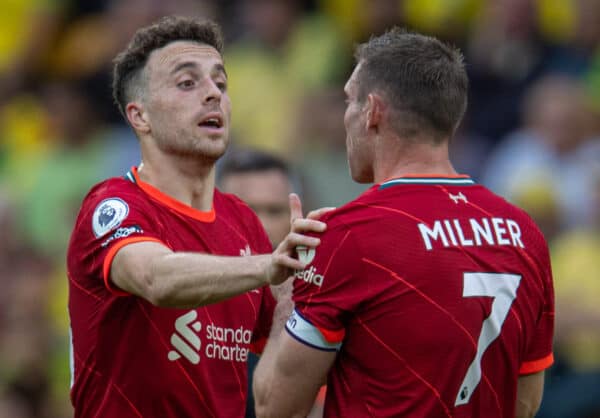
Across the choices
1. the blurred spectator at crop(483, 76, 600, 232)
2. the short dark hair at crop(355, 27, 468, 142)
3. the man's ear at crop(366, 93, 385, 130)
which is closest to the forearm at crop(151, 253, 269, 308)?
the man's ear at crop(366, 93, 385, 130)

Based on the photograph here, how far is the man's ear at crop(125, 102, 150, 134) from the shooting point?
16.6ft

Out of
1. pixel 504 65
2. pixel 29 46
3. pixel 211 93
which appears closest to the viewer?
pixel 211 93

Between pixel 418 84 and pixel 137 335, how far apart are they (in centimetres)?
153

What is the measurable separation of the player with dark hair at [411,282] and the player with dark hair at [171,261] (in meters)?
0.20

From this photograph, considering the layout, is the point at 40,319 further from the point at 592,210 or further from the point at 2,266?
the point at 592,210

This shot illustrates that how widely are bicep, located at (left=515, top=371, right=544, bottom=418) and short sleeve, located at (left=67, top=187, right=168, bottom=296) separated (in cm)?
154

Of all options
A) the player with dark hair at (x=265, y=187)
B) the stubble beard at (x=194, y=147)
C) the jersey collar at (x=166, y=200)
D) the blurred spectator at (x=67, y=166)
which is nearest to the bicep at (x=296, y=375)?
the jersey collar at (x=166, y=200)

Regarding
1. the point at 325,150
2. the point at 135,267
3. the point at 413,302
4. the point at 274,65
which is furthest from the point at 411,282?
the point at 274,65

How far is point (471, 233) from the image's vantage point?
4117mm

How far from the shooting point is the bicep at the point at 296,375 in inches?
159

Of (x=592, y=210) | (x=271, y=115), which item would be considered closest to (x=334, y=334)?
(x=592, y=210)

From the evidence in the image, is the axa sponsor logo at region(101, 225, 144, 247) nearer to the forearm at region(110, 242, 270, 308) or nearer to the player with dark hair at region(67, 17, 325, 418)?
the player with dark hair at region(67, 17, 325, 418)

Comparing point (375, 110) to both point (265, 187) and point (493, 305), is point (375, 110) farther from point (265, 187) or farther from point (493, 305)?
point (265, 187)

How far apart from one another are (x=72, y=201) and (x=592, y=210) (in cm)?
486
